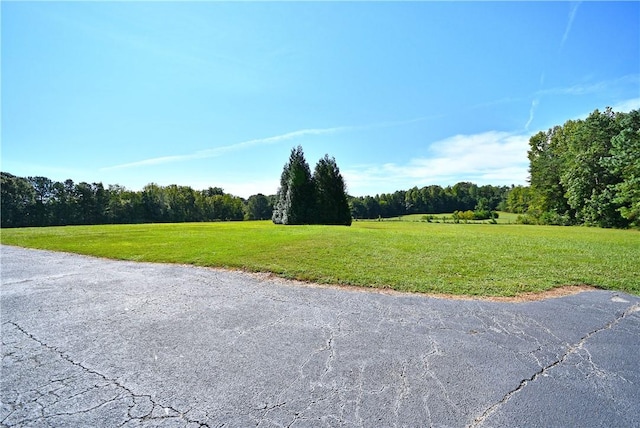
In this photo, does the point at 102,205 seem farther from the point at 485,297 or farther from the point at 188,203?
the point at 485,297

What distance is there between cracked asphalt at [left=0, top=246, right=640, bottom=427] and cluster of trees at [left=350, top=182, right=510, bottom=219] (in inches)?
2867

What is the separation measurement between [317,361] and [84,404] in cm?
239

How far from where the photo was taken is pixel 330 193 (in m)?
34.0

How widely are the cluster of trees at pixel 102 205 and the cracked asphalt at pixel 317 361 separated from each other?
199 ft

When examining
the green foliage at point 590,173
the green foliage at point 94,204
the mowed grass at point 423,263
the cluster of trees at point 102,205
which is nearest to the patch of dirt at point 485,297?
the mowed grass at point 423,263

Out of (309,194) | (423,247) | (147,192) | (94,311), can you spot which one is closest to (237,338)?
(94,311)

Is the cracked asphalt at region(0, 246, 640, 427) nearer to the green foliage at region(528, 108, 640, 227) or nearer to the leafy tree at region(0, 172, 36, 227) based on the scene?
the green foliage at region(528, 108, 640, 227)

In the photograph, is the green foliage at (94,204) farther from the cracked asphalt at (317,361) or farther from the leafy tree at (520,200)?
the leafy tree at (520,200)

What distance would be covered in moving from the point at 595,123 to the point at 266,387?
158 ft

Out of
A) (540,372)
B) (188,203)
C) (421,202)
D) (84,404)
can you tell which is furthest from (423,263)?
(421,202)

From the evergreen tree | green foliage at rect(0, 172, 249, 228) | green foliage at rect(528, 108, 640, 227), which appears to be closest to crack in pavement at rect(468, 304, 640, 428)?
the evergreen tree

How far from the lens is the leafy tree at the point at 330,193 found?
33562mm

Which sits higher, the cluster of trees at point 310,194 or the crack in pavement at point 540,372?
the cluster of trees at point 310,194

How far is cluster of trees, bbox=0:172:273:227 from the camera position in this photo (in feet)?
156
